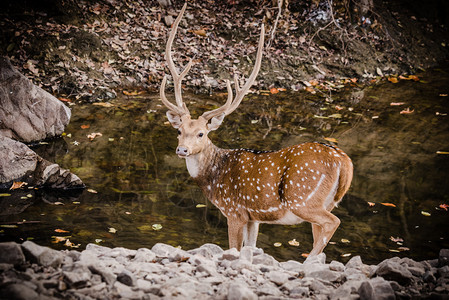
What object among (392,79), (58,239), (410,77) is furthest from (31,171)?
(410,77)

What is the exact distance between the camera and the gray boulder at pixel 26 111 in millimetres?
8214

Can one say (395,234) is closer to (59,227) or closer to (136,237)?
(136,237)

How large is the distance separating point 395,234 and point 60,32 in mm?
8707

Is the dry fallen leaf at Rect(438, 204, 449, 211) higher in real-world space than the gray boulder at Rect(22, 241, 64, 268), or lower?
lower

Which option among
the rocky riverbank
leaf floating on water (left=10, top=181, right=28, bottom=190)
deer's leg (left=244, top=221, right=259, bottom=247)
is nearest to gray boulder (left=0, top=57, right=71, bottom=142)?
leaf floating on water (left=10, top=181, right=28, bottom=190)

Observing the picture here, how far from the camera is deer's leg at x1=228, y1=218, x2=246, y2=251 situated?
540cm

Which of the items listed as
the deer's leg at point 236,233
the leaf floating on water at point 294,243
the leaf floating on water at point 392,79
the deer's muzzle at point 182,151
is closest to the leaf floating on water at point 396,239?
the leaf floating on water at point 294,243

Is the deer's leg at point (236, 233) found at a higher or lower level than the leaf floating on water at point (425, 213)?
higher

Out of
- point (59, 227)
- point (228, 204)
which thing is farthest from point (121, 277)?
point (59, 227)

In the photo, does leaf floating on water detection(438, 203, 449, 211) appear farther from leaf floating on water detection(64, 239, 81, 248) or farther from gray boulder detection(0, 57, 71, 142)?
gray boulder detection(0, 57, 71, 142)

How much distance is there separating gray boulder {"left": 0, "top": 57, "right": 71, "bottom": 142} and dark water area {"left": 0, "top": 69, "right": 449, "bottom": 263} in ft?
0.93

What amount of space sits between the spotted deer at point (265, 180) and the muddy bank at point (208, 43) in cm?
551

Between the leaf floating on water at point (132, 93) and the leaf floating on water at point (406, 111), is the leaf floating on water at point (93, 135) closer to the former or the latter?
the leaf floating on water at point (132, 93)

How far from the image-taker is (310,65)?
41.8 ft
